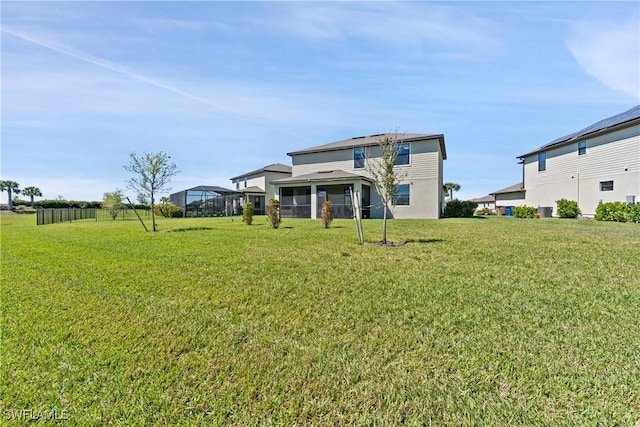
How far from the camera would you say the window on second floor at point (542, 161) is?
90.5ft

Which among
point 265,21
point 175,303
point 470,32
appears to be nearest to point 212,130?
point 265,21

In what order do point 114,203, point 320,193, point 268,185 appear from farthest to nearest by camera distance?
point 268,185, point 114,203, point 320,193

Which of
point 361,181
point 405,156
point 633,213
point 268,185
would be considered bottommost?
point 633,213

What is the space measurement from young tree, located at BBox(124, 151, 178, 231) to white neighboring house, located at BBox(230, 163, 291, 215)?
18.7 m

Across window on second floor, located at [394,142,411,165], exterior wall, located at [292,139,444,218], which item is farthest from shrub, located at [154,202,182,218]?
window on second floor, located at [394,142,411,165]

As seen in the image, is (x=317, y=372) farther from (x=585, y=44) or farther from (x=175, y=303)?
(x=585, y=44)

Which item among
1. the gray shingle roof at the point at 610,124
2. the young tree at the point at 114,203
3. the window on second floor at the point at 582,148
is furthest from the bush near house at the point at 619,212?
the young tree at the point at 114,203

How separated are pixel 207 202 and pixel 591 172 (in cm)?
3823

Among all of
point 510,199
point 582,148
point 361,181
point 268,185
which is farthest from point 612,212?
point 268,185

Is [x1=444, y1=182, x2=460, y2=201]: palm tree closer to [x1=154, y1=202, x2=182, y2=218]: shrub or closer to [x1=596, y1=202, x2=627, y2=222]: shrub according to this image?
[x1=596, y1=202, x2=627, y2=222]: shrub

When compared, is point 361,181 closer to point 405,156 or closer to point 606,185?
point 405,156

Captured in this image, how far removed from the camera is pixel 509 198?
38125 mm

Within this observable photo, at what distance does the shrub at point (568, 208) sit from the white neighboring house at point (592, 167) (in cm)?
87

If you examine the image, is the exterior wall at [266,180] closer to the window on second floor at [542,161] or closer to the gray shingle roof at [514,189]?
the window on second floor at [542,161]
